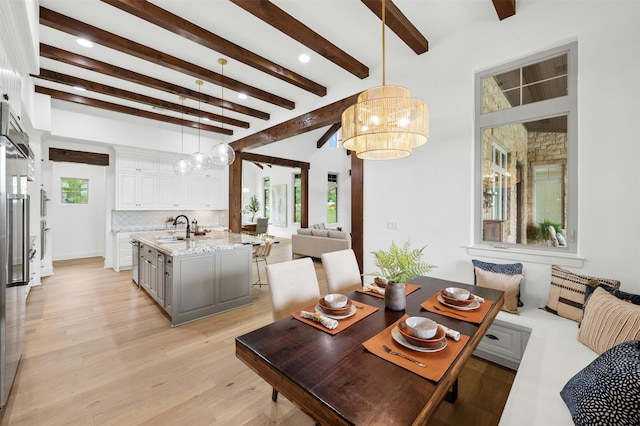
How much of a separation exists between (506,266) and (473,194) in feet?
2.71

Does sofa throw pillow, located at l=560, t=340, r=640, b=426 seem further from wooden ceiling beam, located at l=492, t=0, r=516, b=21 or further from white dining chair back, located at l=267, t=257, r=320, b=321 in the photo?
wooden ceiling beam, located at l=492, t=0, r=516, b=21

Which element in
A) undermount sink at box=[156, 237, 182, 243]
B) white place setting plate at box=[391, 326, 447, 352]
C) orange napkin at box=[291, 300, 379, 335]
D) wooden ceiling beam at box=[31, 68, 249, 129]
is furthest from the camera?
wooden ceiling beam at box=[31, 68, 249, 129]

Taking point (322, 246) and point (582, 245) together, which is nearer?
point (582, 245)

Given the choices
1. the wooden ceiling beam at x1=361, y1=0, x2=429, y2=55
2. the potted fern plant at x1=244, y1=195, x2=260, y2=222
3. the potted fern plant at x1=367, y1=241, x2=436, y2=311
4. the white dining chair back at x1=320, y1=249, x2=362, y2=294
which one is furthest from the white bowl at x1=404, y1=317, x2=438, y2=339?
the potted fern plant at x1=244, y1=195, x2=260, y2=222

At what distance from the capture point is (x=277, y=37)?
10.5 ft

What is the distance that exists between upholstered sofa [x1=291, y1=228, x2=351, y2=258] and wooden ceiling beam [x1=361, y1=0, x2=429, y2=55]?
4.05 m

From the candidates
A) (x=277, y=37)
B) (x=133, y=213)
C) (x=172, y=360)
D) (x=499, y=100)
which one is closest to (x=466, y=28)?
(x=499, y=100)

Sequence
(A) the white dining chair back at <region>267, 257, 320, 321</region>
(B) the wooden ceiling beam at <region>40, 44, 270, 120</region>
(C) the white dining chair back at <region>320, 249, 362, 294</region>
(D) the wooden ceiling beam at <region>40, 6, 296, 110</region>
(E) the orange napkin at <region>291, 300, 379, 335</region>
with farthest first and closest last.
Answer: (B) the wooden ceiling beam at <region>40, 44, 270, 120</region> < (D) the wooden ceiling beam at <region>40, 6, 296, 110</region> < (C) the white dining chair back at <region>320, 249, 362, 294</region> < (A) the white dining chair back at <region>267, 257, 320, 321</region> < (E) the orange napkin at <region>291, 300, 379, 335</region>

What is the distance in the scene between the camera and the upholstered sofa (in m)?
6.39

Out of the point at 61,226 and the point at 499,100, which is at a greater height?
the point at 499,100

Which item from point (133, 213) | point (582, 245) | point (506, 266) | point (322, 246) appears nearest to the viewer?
point (582, 245)

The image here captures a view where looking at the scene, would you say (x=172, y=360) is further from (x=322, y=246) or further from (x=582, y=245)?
(x=322, y=246)

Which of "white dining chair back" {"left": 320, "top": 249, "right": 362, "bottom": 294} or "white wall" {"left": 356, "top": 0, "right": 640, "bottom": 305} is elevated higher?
"white wall" {"left": 356, "top": 0, "right": 640, "bottom": 305}

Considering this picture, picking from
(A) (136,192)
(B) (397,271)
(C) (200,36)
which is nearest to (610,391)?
(B) (397,271)
